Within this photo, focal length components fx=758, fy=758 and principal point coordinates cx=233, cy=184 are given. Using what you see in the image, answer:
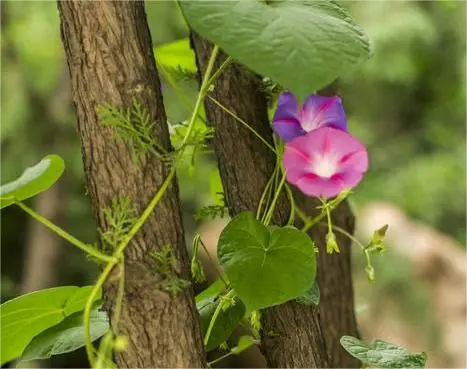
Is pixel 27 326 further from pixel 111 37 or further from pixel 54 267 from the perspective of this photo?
pixel 54 267

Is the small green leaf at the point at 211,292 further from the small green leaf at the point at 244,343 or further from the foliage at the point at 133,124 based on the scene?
the foliage at the point at 133,124

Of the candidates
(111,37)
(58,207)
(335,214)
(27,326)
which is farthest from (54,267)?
(111,37)

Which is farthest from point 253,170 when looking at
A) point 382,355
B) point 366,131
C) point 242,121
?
point 366,131

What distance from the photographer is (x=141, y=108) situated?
1.36ft

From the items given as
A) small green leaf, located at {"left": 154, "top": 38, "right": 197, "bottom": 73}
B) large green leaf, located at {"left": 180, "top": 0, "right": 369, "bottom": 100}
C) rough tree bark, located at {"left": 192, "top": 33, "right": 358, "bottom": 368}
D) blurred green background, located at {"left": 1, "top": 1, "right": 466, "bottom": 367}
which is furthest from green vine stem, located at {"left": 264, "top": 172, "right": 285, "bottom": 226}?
blurred green background, located at {"left": 1, "top": 1, "right": 466, "bottom": 367}

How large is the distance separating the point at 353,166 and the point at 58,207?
6.18ft

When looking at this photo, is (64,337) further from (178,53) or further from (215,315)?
(178,53)

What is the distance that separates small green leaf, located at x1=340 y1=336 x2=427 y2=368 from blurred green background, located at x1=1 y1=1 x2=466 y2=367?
1.11 meters

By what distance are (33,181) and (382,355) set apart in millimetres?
239

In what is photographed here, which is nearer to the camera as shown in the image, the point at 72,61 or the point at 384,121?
the point at 72,61

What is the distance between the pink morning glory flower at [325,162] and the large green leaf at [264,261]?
0.04 meters

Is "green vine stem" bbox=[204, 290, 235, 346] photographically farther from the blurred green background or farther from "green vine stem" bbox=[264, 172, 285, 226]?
the blurred green background

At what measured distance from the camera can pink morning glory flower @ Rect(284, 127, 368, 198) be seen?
400mm

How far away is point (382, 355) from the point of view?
48 cm
